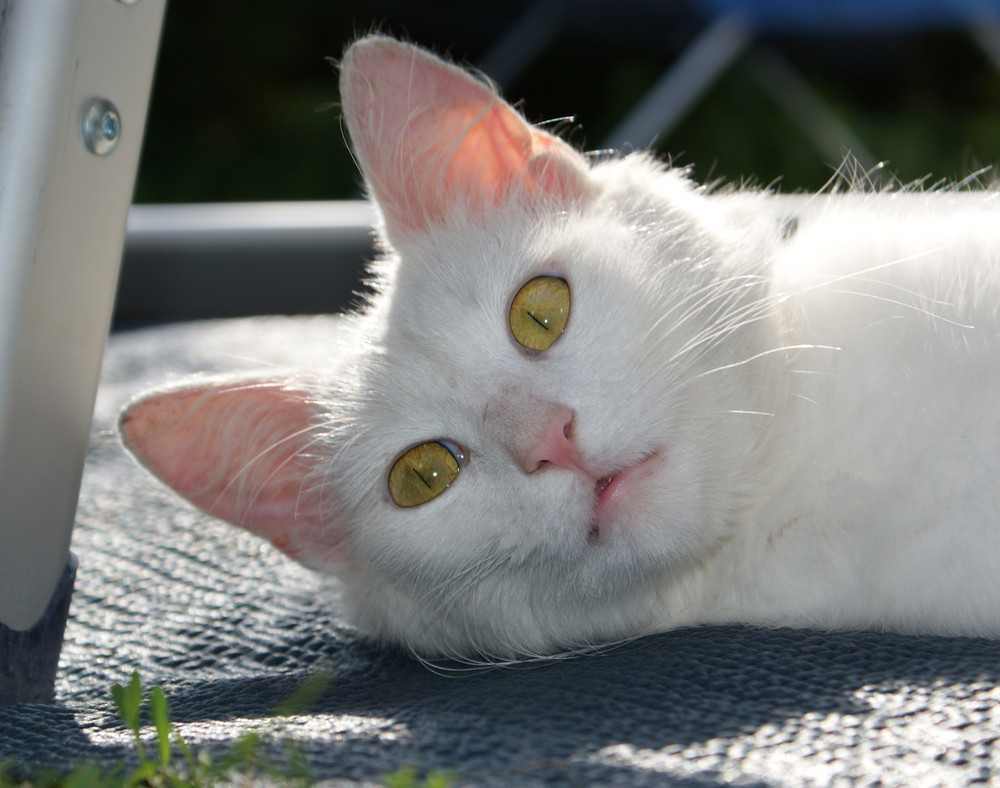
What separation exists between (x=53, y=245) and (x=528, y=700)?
560mm

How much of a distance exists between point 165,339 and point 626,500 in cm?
164

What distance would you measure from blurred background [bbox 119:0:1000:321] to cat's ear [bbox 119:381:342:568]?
281 centimetres

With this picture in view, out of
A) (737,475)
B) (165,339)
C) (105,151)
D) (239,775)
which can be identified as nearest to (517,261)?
(737,475)

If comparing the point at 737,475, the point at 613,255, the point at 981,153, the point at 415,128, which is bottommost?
the point at 737,475

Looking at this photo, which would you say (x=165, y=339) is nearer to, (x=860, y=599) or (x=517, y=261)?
(x=517, y=261)

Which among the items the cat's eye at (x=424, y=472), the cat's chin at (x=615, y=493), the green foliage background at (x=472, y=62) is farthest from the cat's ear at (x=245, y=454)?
the green foliage background at (x=472, y=62)

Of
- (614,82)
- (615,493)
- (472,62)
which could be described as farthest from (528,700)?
(472,62)

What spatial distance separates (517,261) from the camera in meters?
1.15

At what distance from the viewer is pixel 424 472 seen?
1081 mm

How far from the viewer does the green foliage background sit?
458 cm

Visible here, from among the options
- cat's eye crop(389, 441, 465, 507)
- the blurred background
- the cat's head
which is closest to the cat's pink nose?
the cat's head

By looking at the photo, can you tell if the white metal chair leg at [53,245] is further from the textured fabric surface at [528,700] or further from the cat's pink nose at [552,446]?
the cat's pink nose at [552,446]

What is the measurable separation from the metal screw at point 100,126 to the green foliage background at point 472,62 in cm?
365

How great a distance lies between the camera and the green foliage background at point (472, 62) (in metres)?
4.58
